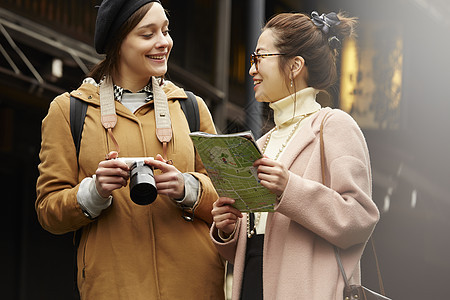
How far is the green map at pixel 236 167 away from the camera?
300cm

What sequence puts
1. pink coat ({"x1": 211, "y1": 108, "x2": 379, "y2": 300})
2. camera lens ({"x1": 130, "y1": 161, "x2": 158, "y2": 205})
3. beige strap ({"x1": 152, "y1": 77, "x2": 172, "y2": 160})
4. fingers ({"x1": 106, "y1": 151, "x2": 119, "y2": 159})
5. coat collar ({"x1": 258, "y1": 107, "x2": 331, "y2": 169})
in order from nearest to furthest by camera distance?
pink coat ({"x1": 211, "y1": 108, "x2": 379, "y2": 300}) < camera lens ({"x1": 130, "y1": 161, "x2": 158, "y2": 205}) < coat collar ({"x1": 258, "y1": 107, "x2": 331, "y2": 169}) < fingers ({"x1": 106, "y1": 151, "x2": 119, "y2": 159}) < beige strap ({"x1": 152, "y1": 77, "x2": 172, "y2": 160})

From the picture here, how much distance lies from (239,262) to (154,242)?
396 mm

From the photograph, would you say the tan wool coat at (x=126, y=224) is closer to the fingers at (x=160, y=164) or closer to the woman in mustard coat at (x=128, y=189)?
the woman in mustard coat at (x=128, y=189)

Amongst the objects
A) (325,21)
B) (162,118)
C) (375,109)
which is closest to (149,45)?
(162,118)

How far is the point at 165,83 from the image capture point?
13.2ft

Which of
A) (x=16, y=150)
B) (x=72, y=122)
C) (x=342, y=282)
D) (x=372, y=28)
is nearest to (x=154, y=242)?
(x=72, y=122)

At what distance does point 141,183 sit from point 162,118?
58 cm

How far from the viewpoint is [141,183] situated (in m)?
3.24

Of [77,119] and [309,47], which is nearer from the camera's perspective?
[309,47]

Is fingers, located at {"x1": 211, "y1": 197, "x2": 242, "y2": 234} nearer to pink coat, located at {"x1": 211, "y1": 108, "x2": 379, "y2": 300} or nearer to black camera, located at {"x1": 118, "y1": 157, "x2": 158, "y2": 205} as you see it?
pink coat, located at {"x1": 211, "y1": 108, "x2": 379, "y2": 300}

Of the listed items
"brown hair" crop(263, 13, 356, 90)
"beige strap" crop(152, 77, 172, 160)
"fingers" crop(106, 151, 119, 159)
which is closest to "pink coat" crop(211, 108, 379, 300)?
"brown hair" crop(263, 13, 356, 90)

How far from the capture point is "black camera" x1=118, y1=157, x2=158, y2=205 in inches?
128

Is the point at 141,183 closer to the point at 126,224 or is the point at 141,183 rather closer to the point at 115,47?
the point at 126,224

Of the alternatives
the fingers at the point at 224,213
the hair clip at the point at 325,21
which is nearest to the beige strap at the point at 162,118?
the fingers at the point at 224,213
